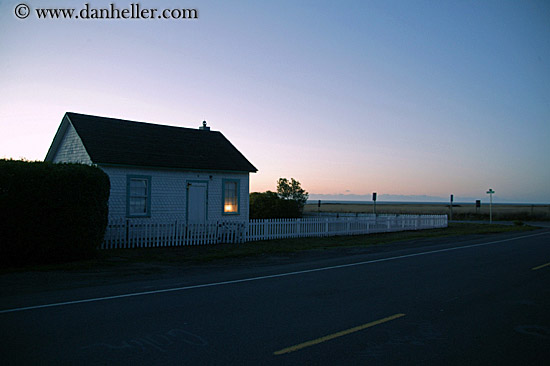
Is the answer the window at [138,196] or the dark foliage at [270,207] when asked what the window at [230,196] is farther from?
the dark foliage at [270,207]

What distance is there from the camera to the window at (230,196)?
2175cm

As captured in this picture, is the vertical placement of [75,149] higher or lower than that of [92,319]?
higher

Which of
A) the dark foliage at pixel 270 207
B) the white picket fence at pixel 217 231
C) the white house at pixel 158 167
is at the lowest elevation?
the white picket fence at pixel 217 231

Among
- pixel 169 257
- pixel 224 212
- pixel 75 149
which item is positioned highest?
pixel 75 149

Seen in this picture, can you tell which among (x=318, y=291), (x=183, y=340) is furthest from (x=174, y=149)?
(x=183, y=340)

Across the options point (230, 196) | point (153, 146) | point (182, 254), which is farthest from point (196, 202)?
point (182, 254)

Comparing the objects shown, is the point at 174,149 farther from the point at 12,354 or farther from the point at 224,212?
the point at 12,354

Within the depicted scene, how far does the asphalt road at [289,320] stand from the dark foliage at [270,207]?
19.7 meters

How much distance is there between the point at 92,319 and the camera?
6.46m

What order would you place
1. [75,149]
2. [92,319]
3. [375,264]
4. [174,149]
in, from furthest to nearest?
[174,149] < [75,149] < [375,264] < [92,319]

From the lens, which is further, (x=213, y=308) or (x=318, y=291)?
(x=318, y=291)

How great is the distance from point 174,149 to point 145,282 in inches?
472

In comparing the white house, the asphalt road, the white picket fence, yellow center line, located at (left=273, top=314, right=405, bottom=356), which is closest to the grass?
the white picket fence

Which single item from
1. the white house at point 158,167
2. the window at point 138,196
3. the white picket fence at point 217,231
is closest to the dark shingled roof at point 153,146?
the white house at point 158,167
